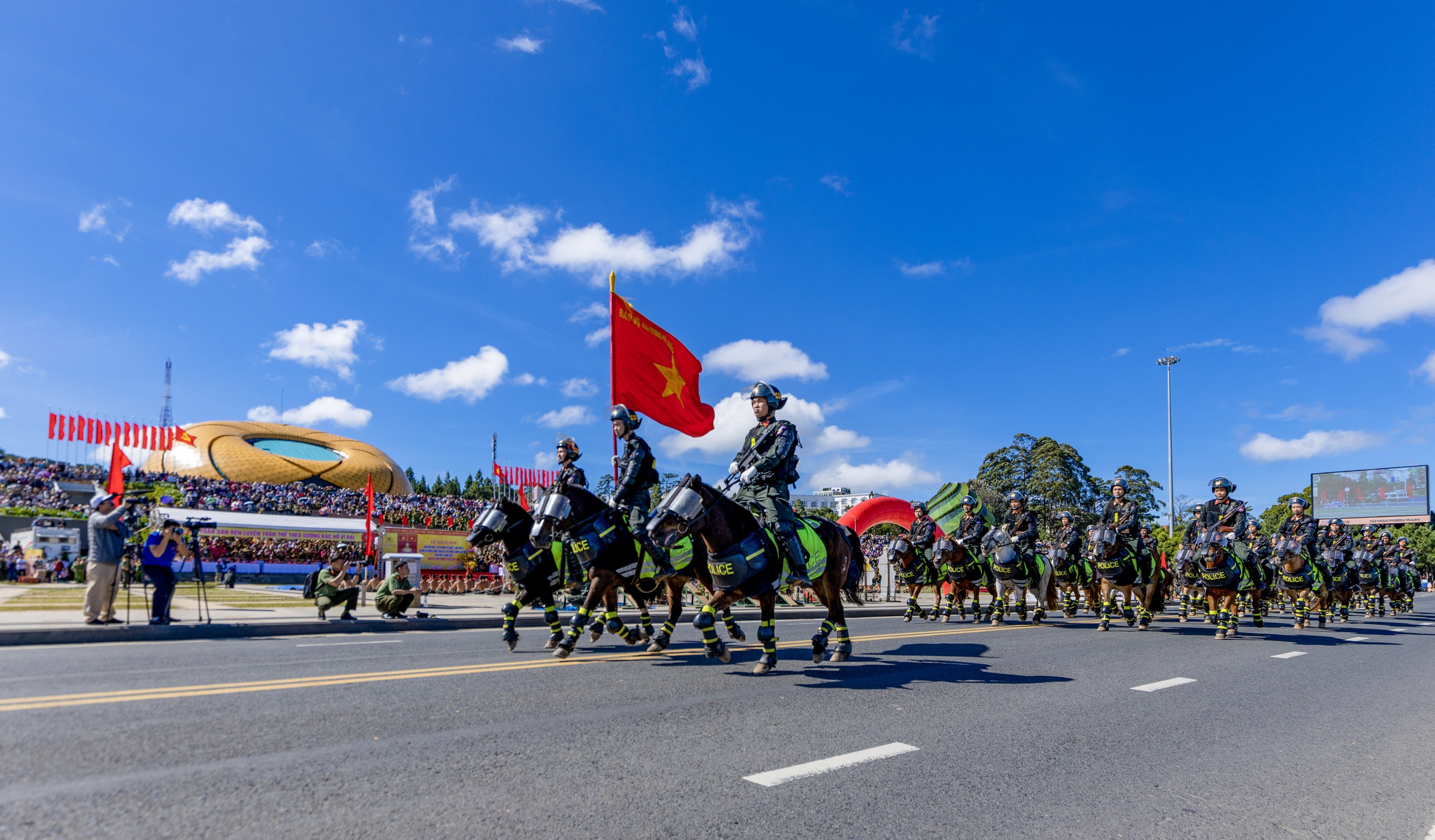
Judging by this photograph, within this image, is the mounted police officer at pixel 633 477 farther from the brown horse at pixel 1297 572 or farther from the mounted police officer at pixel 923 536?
the brown horse at pixel 1297 572

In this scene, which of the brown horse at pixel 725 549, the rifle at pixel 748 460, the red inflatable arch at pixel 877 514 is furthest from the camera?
the red inflatable arch at pixel 877 514

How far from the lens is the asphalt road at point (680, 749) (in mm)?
3932

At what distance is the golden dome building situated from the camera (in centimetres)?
9156

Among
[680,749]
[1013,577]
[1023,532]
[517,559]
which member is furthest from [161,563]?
[1023,532]

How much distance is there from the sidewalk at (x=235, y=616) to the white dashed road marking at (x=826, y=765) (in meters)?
10.6

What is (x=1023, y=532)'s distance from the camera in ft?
57.4

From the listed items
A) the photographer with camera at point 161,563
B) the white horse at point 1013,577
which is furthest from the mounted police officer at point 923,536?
the photographer with camera at point 161,563

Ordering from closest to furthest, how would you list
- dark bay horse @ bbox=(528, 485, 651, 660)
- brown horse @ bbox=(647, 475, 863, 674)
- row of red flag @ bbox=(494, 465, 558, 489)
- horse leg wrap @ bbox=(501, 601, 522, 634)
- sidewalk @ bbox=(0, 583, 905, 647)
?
brown horse @ bbox=(647, 475, 863, 674) → dark bay horse @ bbox=(528, 485, 651, 660) → horse leg wrap @ bbox=(501, 601, 522, 634) → sidewalk @ bbox=(0, 583, 905, 647) → row of red flag @ bbox=(494, 465, 558, 489)

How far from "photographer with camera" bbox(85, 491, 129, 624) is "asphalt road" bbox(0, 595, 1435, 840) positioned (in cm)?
285

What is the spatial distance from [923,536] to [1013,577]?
231 cm

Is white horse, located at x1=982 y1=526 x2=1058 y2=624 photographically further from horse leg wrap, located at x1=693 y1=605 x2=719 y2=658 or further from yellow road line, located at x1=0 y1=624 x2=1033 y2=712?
horse leg wrap, located at x1=693 y1=605 x2=719 y2=658

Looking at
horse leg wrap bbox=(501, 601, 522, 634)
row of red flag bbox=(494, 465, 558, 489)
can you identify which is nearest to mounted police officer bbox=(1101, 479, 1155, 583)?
horse leg wrap bbox=(501, 601, 522, 634)

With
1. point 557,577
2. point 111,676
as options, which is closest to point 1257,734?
point 557,577

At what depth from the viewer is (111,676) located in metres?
7.62
